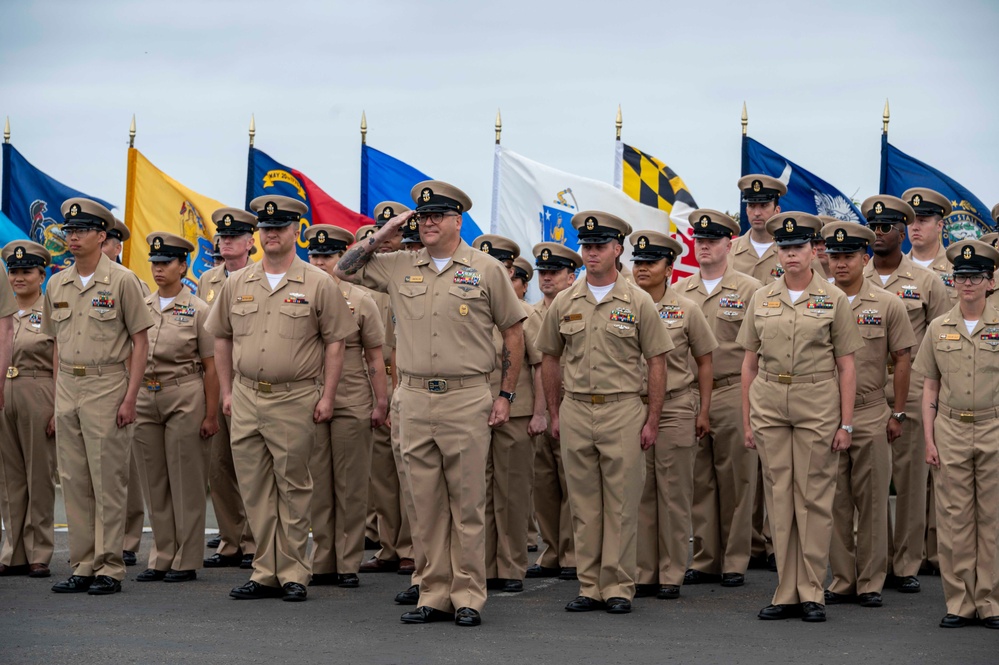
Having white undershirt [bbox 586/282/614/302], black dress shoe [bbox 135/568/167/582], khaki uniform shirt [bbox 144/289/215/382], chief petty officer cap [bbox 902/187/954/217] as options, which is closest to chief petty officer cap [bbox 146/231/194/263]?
khaki uniform shirt [bbox 144/289/215/382]

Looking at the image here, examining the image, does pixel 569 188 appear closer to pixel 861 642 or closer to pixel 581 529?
pixel 581 529

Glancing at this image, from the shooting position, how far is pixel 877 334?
8930 millimetres

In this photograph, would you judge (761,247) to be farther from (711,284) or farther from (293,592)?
(293,592)

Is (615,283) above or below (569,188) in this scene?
below

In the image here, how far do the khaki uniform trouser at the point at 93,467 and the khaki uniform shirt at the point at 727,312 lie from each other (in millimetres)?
3976

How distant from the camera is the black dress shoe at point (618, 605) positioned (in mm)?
8438

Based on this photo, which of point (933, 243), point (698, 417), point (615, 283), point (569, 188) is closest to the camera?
point (615, 283)

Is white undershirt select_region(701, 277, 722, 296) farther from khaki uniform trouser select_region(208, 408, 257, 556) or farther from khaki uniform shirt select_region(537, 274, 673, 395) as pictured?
khaki uniform trouser select_region(208, 408, 257, 556)

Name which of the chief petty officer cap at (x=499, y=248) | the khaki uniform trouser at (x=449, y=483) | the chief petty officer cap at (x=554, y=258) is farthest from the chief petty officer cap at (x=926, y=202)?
the khaki uniform trouser at (x=449, y=483)

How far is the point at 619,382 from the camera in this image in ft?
28.1

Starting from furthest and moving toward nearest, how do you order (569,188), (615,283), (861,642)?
(569,188) → (615,283) → (861,642)

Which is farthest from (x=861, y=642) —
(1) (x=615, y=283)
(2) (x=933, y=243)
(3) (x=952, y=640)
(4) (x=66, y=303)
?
(4) (x=66, y=303)

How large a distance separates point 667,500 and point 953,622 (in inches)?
77.2

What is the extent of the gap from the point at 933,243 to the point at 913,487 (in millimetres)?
1969
